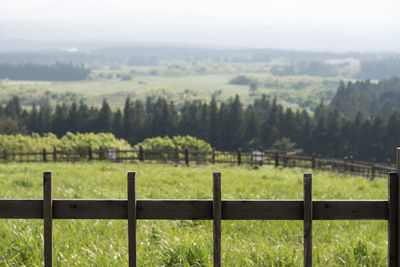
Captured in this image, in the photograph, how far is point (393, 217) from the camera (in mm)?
4285

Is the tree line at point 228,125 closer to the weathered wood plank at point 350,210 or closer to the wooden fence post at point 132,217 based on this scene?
the weathered wood plank at point 350,210

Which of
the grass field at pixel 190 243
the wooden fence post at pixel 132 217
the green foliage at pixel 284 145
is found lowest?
the green foliage at pixel 284 145

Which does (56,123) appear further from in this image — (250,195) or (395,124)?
(250,195)

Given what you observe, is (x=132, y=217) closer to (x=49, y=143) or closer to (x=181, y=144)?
(x=181, y=144)

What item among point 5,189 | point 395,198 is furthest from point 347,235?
point 5,189

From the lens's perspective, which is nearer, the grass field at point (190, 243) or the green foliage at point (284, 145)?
the grass field at point (190, 243)

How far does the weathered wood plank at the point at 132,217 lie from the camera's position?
420cm

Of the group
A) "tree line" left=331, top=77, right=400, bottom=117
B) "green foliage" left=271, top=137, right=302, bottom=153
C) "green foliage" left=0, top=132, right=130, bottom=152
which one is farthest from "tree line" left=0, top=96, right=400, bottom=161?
A: "tree line" left=331, top=77, right=400, bottom=117

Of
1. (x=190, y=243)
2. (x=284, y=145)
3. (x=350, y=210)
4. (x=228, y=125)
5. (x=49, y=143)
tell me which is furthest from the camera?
(x=228, y=125)

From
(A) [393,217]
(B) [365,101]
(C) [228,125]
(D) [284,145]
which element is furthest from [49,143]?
(B) [365,101]

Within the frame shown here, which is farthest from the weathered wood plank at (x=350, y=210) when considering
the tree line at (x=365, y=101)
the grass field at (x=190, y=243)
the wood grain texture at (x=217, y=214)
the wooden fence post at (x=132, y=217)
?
the tree line at (x=365, y=101)

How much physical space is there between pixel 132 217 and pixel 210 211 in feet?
2.10

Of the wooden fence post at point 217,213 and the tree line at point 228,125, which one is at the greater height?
the wooden fence post at point 217,213

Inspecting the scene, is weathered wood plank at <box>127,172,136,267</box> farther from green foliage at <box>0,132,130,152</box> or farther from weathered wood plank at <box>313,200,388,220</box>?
green foliage at <box>0,132,130,152</box>
